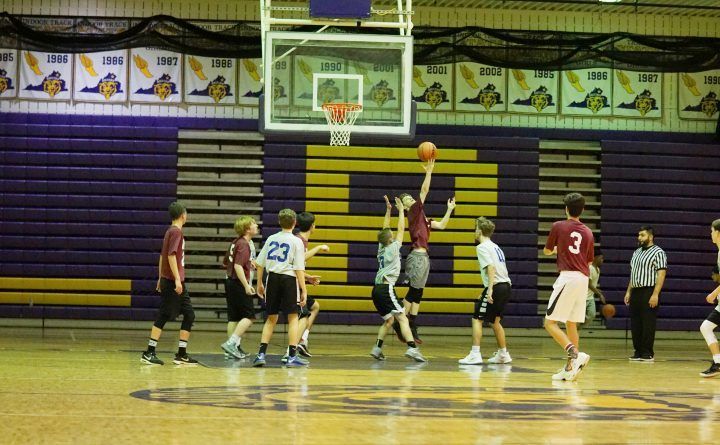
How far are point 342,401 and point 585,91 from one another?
13.0m

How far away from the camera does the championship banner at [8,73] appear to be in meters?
18.2

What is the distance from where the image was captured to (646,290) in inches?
555

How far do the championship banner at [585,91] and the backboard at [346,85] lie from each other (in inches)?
267

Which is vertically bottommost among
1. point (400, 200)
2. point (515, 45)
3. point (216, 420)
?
point (216, 420)

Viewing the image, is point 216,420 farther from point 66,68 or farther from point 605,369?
point 66,68

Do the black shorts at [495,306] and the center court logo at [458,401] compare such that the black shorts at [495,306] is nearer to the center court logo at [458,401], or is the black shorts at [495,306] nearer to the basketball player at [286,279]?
the basketball player at [286,279]

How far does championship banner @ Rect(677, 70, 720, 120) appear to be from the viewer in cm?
1941

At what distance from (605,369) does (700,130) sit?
9.23 m

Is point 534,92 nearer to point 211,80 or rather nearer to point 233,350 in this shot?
point 211,80

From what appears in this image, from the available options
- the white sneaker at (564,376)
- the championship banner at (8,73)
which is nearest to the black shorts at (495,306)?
the white sneaker at (564,376)

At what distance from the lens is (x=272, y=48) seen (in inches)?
515

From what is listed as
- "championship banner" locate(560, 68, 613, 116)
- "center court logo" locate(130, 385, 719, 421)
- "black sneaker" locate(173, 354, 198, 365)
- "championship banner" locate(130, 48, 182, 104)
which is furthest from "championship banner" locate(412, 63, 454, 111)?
"center court logo" locate(130, 385, 719, 421)

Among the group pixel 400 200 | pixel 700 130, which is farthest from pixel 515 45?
pixel 400 200

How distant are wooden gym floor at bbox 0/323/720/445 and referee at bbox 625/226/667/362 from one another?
0.63m
